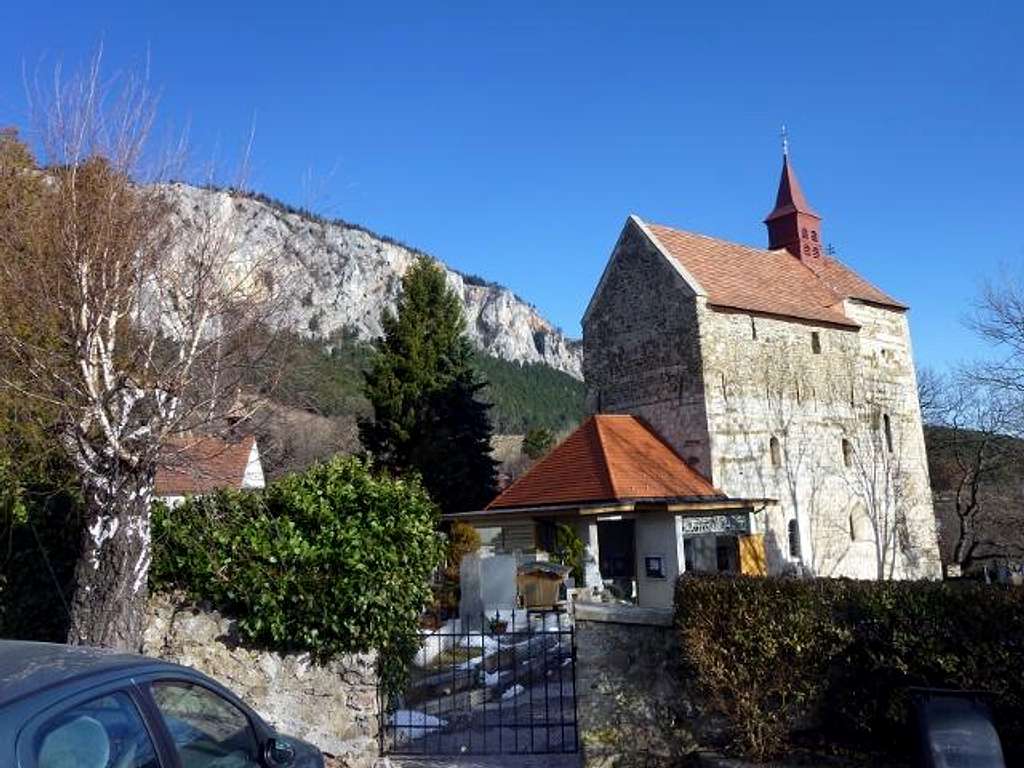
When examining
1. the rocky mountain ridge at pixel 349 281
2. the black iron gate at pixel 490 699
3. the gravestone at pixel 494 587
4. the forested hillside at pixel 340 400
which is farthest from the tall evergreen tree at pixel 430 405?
the black iron gate at pixel 490 699

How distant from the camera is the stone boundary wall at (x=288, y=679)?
7.76 metres

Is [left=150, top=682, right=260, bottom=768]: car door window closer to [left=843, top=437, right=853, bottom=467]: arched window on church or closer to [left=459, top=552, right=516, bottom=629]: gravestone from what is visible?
[left=459, top=552, right=516, bottom=629]: gravestone

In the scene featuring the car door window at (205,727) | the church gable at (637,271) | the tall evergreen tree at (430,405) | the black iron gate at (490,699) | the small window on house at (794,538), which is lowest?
the black iron gate at (490,699)

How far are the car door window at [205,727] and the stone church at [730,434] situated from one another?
17.6 metres

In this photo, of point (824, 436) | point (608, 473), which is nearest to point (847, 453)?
point (824, 436)

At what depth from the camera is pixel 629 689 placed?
7.84 m

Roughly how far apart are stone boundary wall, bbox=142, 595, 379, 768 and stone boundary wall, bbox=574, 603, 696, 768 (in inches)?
83.1

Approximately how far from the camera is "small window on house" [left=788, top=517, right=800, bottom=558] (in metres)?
26.2

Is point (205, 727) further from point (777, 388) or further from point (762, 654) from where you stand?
point (777, 388)

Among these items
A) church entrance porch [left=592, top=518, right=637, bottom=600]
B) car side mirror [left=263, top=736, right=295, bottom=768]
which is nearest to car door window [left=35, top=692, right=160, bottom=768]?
car side mirror [left=263, top=736, right=295, bottom=768]

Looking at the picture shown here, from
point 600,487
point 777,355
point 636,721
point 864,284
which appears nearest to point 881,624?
point 636,721

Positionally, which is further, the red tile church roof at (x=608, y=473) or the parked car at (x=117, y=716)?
the red tile church roof at (x=608, y=473)

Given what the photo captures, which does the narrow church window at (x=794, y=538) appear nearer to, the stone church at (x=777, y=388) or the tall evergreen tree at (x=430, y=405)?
the stone church at (x=777, y=388)

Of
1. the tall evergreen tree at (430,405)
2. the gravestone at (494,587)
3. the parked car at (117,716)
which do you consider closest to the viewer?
the parked car at (117,716)
